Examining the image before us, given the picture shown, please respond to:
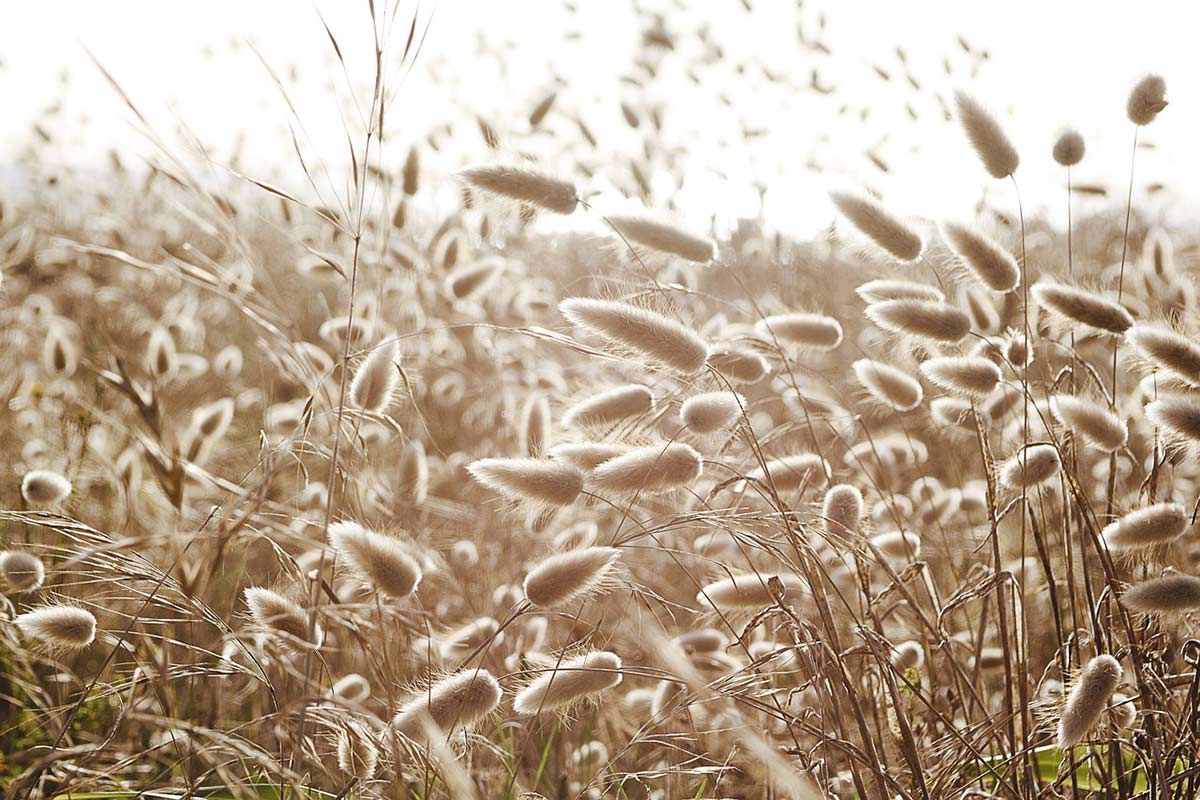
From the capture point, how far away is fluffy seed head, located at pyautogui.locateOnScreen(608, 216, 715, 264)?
1.13m

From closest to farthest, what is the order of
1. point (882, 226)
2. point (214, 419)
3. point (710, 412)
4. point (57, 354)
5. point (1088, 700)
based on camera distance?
point (1088, 700), point (710, 412), point (882, 226), point (214, 419), point (57, 354)

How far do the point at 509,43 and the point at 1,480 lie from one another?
200cm

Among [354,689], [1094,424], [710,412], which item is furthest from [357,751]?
[1094,424]

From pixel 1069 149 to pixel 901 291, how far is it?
29cm

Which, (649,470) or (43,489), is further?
(43,489)

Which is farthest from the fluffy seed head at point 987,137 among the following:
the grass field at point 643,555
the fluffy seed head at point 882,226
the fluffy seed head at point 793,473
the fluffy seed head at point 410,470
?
the fluffy seed head at point 410,470

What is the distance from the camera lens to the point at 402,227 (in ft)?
6.75

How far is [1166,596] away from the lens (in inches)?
32.9

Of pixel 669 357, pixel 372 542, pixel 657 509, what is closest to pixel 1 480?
pixel 657 509

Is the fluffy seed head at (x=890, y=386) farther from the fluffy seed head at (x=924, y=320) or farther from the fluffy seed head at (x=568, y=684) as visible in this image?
the fluffy seed head at (x=568, y=684)

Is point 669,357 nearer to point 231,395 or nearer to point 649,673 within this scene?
point 649,673

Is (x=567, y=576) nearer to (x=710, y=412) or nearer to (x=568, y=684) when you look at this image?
(x=568, y=684)

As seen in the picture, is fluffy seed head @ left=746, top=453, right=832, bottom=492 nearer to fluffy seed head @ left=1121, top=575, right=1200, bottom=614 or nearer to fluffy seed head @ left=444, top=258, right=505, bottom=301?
fluffy seed head @ left=1121, top=575, right=1200, bottom=614

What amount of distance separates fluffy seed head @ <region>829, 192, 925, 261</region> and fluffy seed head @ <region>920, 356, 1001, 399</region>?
0.16 meters
